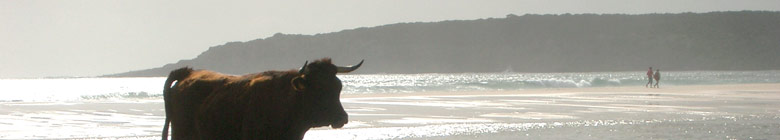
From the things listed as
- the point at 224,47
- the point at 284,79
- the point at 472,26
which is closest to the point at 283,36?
the point at 224,47

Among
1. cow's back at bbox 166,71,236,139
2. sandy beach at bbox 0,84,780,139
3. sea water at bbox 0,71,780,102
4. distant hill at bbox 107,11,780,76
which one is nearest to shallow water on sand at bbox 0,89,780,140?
sandy beach at bbox 0,84,780,139

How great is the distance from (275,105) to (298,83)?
0.59 feet

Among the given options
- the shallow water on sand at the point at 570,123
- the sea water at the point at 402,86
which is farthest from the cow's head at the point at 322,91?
the sea water at the point at 402,86

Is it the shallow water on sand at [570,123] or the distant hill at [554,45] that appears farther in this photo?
the distant hill at [554,45]

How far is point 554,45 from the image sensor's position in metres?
175

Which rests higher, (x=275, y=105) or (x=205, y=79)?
(x=205, y=79)

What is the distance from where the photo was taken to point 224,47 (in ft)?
560

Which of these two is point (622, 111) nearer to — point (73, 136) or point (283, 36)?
point (73, 136)

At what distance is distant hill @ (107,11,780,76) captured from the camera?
168125 millimetres

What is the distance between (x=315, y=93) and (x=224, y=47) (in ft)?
547

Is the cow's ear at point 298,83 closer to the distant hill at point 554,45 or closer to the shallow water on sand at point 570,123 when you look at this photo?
the shallow water on sand at point 570,123

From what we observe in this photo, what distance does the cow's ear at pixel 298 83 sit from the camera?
5922 millimetres

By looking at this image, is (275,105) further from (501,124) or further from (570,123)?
(570,123)

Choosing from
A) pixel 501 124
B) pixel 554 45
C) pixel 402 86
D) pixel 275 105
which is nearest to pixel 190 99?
pixel 275 105
